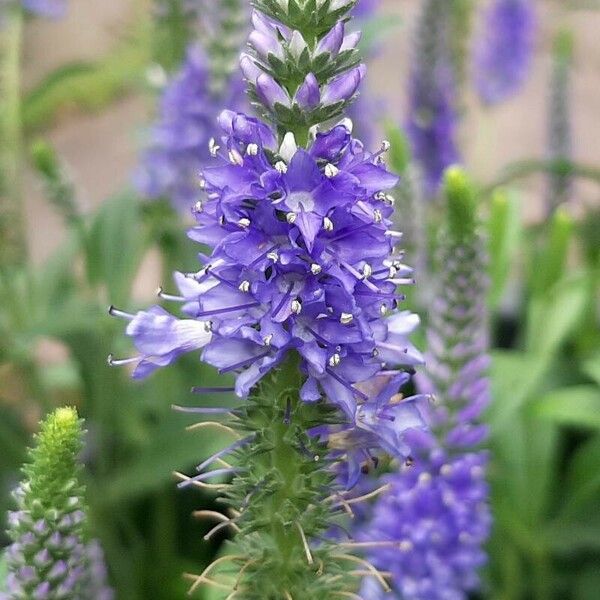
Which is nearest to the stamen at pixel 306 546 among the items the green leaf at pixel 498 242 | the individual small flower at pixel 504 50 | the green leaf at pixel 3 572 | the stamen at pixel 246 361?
the stamen at pixel 246 361

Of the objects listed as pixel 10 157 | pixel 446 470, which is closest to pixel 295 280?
pixel 446 470

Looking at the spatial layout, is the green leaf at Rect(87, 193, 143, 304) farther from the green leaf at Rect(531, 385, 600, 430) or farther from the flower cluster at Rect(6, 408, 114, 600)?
the flower cluster at Rect(6, 408, 114, 600)

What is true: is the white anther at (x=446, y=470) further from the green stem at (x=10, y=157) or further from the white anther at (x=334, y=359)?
the green stem at (x=10, y=157)

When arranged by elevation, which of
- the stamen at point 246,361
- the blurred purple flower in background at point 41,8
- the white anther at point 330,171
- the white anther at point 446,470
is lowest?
the white anther at point 446,470

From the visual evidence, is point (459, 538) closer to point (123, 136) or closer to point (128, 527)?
point (128, 527)

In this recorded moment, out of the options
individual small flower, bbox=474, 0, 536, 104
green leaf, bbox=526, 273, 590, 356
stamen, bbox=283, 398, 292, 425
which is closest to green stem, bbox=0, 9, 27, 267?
green leaf, bbox=526, 273, 590, 356

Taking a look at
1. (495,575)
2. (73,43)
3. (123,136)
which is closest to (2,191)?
(495,575)
